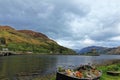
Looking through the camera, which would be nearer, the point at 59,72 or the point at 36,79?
the point at 59,72

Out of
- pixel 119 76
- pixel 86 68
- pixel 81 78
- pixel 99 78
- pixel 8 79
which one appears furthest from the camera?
pixel 8 79

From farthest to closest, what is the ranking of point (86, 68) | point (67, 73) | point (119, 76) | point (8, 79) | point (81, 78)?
point (8, 79) < point (86, 68) < point (119, 76) < point (67, 73) < point (81, 78)

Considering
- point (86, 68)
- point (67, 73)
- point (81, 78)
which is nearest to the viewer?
point (81, 78)

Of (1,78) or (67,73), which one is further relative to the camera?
(1,78)

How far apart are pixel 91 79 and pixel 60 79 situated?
5231 millimetres

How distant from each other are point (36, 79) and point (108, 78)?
17607mm

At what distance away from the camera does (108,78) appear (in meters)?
36.7

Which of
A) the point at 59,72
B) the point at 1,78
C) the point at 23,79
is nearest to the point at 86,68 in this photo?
the point at 59,72

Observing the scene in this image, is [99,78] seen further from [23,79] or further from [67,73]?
[23,79]

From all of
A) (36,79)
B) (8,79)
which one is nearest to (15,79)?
(8,79)

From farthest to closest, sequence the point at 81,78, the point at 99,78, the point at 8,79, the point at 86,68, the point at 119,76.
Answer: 1. the point at 8,79
2. the point at 86,68
3. the point at 119,76
4. the point at 99,78
5. the point at 81,78

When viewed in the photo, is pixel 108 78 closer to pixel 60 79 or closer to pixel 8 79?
pixel 60 79

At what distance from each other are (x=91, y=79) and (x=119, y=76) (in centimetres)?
1022

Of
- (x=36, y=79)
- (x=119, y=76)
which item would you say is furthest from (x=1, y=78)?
(x=119, y=76)
